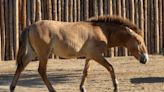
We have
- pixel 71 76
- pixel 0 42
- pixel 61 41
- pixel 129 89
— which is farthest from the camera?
pixel 0 42

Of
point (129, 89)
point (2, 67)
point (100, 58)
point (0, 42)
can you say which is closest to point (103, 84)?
point (129, 89)

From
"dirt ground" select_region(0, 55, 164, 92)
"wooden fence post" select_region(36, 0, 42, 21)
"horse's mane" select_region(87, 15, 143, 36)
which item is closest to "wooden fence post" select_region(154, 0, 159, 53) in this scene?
"dirt ground" select_region(0, 55, 164, 92)

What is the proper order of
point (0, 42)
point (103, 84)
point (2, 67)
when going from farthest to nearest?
point (0, 42)
point (2, 67)
point (103, 84)

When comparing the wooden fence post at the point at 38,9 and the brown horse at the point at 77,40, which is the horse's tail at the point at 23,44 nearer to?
the brown horse at the point at 77,40

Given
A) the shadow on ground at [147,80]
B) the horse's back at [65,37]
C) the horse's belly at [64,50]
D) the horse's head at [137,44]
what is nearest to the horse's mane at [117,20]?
the horse's head at [137,44]

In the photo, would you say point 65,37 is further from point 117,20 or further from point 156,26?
point 156,26

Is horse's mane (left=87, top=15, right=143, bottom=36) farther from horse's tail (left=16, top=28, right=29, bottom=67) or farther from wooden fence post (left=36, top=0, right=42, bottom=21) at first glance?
wooden fence post (left=36, top=0, right=42, bottom=21)

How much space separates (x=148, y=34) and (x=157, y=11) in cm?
79

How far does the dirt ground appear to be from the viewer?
1070 centimetres

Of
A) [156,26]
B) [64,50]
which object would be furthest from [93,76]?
[156,26]

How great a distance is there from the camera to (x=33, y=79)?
12.1m

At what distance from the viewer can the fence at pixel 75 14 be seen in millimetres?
15109

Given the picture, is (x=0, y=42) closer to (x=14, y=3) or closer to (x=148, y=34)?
(x=14, y=3)

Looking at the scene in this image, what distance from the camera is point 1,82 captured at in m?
11.6
